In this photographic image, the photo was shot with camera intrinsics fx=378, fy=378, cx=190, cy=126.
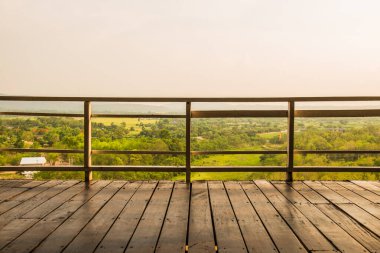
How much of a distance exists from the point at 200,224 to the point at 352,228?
3.38 feet

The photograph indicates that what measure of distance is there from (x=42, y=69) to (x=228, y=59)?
10.6 m

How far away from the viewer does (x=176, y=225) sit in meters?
2.61

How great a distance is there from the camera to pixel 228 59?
2175 cm

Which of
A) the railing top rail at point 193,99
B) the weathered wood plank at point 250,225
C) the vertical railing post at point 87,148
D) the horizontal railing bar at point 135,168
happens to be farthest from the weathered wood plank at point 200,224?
the vertical railing post at point 87,148

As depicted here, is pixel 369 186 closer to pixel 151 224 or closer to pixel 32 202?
pixel 151 224

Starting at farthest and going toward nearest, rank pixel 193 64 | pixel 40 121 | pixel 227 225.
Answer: pixel 193 64 < pixel 40 121 < pixel 227 225

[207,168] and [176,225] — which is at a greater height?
[207,168]

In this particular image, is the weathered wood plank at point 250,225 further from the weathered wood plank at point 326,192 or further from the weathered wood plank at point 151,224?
the weathered wood plank at point 326,192

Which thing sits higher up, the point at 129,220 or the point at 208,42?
the point at 208,42

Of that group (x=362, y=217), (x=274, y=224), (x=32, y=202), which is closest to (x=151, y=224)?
(x=274, y=224)

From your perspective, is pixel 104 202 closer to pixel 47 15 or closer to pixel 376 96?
pixel 376 96

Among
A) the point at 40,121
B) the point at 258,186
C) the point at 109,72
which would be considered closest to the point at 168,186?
the point at 258,186

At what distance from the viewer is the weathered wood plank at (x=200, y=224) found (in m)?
2.19

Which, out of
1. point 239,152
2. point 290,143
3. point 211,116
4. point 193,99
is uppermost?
point 193,99
